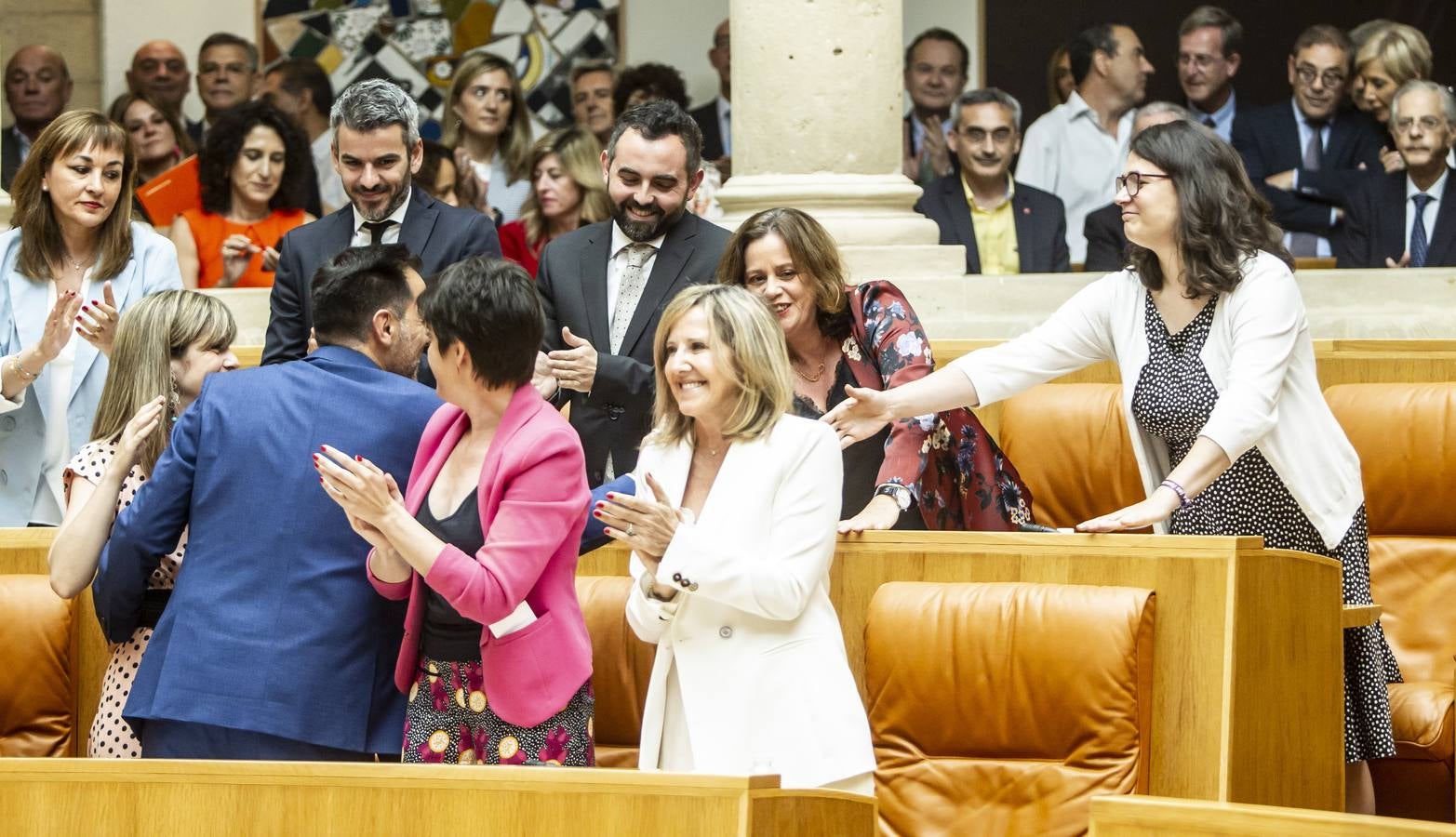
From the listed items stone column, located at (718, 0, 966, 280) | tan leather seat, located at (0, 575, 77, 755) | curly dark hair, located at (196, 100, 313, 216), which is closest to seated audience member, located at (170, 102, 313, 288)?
curly dark hair, located at (196, 100, 313, 216)

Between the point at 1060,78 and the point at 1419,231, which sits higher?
the point at 1060,78

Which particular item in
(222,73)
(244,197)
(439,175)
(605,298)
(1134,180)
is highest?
(222,73)

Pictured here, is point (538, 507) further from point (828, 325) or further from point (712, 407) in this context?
point (828, 325)

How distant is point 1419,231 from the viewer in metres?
6.29

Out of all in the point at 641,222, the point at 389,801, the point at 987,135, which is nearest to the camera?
the point at 389,801

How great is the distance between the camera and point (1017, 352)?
12.3 feet

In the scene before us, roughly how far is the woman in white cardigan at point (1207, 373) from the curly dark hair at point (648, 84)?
363cm

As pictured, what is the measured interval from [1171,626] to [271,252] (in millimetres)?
3109

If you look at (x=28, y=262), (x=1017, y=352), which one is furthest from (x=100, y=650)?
(x=1017, y=352)

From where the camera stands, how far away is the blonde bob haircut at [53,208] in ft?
14.1

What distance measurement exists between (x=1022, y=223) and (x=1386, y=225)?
1169 millimetres

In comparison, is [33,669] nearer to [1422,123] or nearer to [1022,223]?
[1022,223]

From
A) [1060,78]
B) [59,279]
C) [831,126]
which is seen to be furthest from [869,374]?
[1060,78]

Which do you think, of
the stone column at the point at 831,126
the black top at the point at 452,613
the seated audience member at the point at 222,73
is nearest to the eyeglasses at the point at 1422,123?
the stone column at the point at 831,126
